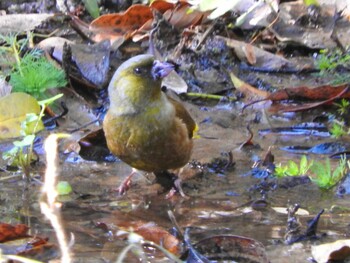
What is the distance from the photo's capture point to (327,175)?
15.8 feet

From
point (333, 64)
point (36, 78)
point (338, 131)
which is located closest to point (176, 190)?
point (338, 131)

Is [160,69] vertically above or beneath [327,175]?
above

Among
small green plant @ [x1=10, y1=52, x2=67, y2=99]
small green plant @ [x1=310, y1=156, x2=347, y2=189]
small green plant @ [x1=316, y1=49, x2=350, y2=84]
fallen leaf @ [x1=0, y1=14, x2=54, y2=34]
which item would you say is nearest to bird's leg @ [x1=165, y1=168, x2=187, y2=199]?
small green plant @ [x1=310, y1=156, x2=347, y2=189]

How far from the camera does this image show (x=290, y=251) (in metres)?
3.75

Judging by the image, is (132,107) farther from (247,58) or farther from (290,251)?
(247,58)

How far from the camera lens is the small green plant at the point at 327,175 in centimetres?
480

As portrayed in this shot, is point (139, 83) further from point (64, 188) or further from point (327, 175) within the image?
point (327, 175)

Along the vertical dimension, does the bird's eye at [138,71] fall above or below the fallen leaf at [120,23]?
above

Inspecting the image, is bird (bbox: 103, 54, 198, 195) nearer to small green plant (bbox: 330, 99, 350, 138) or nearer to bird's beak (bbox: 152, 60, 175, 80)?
bird's beak (bbox: 152, 60, 175, 80)

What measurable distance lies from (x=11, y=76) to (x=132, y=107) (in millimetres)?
1533

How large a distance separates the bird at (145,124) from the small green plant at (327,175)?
0.75 meters

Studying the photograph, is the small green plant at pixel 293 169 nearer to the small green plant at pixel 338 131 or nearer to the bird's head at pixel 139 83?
the small green plant at pixel 338 131

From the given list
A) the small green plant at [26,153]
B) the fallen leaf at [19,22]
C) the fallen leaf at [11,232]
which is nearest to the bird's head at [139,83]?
the small green plant at [26,153]

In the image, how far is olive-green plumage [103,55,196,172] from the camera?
4930mm
